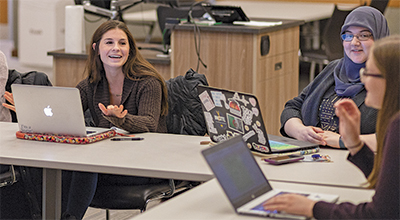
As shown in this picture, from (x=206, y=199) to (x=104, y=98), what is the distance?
1237mm

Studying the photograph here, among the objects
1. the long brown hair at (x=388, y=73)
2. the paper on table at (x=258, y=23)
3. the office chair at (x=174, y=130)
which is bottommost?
the office chair at (x=174, y=130)

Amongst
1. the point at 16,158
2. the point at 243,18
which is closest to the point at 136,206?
the point at 16,158

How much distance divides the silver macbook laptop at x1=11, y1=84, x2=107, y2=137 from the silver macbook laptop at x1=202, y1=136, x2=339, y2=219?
852mm

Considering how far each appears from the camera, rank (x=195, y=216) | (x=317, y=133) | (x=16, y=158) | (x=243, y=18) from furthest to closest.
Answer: (x=243, y=18) → (x=317, y=133) → (x=16, y=158) → (x=195, y=216)

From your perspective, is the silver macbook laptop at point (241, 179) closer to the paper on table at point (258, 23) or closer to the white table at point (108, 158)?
the white table at point (108, 158)

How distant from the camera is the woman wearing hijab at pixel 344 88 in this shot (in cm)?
238

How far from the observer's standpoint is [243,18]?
13.2ft

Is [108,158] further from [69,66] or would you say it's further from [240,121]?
[69,66]

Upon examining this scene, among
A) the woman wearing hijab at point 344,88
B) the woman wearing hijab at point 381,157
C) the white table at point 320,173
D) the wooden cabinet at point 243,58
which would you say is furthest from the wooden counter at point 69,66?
the woman wearing hijab at point 381,157

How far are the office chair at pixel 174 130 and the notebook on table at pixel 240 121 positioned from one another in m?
0.36

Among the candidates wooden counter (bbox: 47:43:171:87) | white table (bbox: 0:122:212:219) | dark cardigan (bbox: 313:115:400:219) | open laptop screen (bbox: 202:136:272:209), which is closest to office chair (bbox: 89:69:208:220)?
white table (bbox: 0:122:212:219)

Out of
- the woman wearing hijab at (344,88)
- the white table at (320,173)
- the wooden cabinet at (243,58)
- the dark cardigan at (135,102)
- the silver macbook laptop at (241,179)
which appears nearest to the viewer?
the silver macbook laptop at (241,179)

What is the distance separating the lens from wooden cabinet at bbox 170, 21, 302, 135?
12.6 ft

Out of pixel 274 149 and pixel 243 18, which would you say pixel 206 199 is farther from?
pixel 243 18
